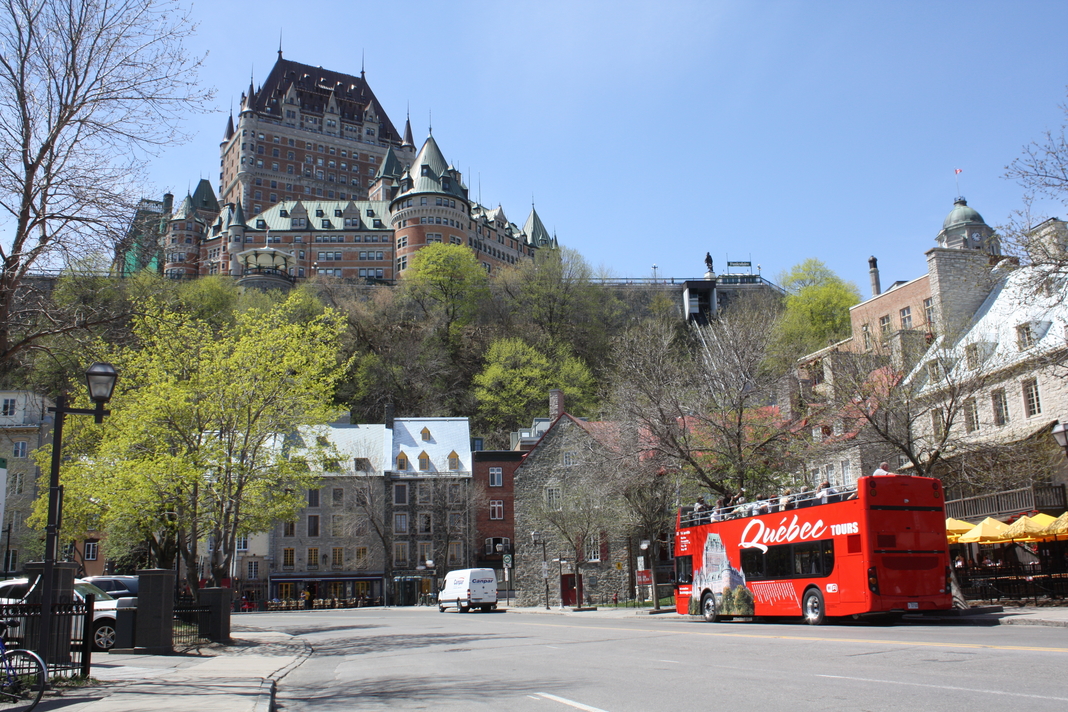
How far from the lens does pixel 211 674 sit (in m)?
14.3

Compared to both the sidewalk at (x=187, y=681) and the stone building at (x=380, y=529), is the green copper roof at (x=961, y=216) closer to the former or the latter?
the stone building at (x=380, y=529)

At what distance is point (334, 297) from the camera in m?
100

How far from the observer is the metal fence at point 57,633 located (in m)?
12.5

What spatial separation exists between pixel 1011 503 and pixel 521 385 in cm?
5206

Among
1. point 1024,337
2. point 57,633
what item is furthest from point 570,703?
point 1024,337

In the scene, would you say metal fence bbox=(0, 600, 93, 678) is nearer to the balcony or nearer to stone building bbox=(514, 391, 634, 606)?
the balcony

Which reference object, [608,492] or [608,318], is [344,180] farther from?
[608,492]

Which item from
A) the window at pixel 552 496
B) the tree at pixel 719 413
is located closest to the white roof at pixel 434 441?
the window at pixel 552 496

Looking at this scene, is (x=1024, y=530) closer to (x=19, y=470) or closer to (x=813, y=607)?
(x=813, y=607)

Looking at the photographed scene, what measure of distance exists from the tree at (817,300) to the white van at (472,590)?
44.6m

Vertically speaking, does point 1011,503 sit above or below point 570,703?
above

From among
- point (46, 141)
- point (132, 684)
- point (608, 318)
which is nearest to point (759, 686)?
point (132, 684)

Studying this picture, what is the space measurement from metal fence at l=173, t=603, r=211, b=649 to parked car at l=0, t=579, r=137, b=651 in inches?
57.4

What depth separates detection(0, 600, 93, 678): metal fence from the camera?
1251cm
